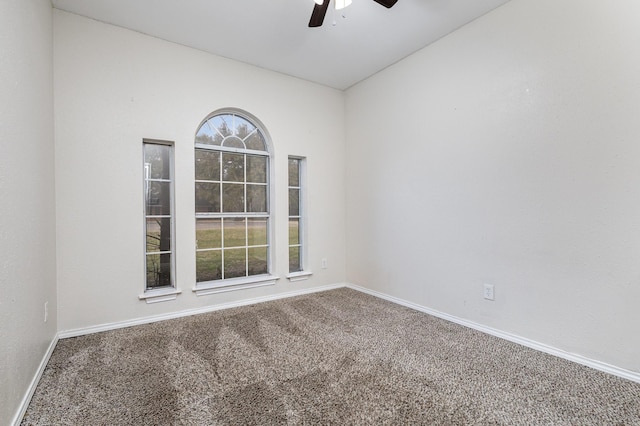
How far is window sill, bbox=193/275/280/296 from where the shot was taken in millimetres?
3117

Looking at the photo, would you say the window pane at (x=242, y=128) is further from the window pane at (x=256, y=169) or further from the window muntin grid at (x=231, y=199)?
the window pane at (x=256, y=169)

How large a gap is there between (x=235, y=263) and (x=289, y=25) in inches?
102

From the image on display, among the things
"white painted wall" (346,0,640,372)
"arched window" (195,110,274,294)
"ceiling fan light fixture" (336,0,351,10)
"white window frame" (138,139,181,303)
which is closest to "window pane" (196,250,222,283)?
"arched window" (195,110,274,294)

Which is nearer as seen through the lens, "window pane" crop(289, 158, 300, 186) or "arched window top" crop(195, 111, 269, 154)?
"arched window top" crop(195, 111, 269, 154)

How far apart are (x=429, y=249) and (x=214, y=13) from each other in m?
3.03

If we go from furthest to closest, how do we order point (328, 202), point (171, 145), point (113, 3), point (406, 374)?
1. point (328, 202)
2. point (171, 145)
3. point (113, 3)
4. point (406, 374)

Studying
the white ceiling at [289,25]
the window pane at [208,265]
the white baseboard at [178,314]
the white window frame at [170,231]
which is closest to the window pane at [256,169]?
the white window frame at [170,231]

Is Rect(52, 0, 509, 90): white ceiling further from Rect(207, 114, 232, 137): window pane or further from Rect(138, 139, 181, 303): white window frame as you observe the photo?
Rect(138, 139, 181, 303): white window frame

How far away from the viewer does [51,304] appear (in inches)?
88.7

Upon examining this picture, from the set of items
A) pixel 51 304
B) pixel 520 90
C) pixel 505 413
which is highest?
pixel 520 90

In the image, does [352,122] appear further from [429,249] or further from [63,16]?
[63,16]

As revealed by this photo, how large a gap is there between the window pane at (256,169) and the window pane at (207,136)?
42 centimetres

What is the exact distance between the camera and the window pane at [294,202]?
12.6 ft

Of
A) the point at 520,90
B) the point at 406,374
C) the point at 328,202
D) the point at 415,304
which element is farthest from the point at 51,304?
the point at 520,90
